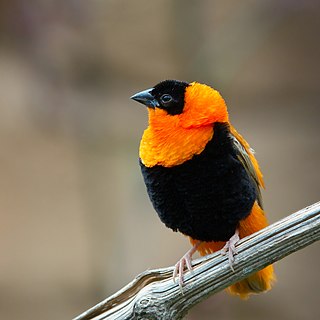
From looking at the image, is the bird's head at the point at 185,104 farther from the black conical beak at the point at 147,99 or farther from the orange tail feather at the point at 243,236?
the orange tail feather at the point at 243,236

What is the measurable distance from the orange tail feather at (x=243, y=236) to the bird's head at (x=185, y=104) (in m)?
0.37

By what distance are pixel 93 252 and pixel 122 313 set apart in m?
2.76

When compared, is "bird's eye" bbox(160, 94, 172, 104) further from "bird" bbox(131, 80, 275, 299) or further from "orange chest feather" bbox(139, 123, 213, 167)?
"orange chest feather" bbox(139, 123, 213, 167)

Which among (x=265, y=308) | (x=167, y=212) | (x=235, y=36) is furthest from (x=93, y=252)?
(x=167, y=212)

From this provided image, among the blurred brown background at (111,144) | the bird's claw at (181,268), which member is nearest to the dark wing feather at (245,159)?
the bird's claw at (181,268)

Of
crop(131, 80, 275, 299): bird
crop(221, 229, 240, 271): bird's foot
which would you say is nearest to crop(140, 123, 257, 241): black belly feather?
Answer: crop(131, 80, 275, 299): bird

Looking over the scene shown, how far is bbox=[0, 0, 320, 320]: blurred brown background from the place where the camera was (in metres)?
5.17

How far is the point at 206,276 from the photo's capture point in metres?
2.45

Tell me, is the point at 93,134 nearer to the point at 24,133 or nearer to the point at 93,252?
the point at 24,133

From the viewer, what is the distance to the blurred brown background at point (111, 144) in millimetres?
5172

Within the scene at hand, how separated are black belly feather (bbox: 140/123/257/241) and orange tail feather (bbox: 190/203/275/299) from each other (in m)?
0.07

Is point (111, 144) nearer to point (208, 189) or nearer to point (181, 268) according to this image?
point (208, 189)

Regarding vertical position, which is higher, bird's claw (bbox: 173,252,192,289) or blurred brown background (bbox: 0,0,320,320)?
blurred brown background (bbox: 0,0,320,320)

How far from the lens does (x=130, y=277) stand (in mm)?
5102
